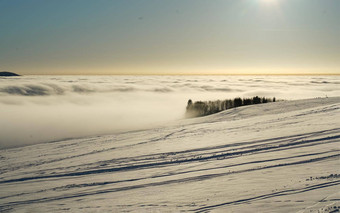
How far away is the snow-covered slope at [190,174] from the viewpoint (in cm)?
549

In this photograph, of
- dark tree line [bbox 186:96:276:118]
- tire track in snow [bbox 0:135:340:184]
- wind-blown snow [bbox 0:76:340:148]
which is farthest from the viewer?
dark tree line [bbox 186:96:276:118]

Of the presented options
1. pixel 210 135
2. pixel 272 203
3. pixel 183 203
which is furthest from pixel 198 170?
pixel 210 135

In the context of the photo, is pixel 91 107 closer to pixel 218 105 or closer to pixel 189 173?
pixel 218 105

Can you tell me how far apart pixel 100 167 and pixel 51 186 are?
5.47 feet

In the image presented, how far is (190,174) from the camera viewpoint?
23.9 ft

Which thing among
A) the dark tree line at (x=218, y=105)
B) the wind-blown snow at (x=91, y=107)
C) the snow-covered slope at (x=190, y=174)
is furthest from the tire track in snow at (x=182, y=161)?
the dark tree line at (x=218, y=105)

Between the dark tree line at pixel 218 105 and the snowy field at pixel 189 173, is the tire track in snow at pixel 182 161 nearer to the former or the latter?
the snowy field at pixel 189 173

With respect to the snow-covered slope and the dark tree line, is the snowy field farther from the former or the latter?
the dark tree line

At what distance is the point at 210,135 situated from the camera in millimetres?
12344

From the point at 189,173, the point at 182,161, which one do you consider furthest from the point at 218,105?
the point at 189,173

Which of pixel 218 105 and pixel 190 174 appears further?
pixel 218 105

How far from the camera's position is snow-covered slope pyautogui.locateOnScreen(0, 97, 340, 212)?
216 inches

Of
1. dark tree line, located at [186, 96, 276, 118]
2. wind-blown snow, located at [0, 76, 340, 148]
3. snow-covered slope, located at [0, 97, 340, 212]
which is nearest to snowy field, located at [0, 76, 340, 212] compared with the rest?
snow-covered slope, located at [0, 97, 340, 212]

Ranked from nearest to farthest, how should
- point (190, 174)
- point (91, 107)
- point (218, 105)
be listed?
point (190, 174) → point (218, 105) → point (91, 107)
